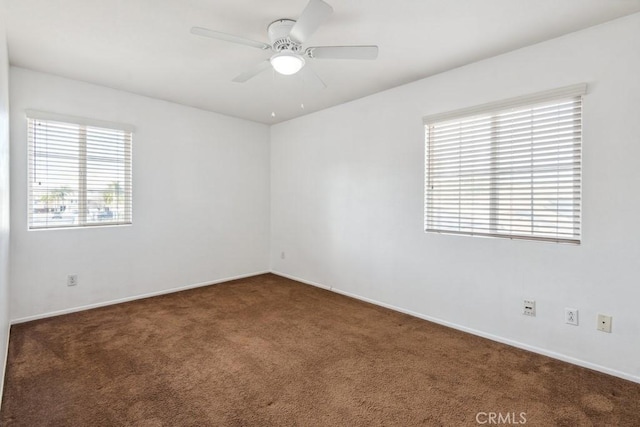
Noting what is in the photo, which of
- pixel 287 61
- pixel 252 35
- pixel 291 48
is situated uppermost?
pixel 252 35

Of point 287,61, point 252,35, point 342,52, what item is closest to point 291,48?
point 287,61

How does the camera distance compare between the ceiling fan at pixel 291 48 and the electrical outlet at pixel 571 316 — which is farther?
the electrical outlet at pixel 571 316

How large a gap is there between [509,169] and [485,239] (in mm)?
642

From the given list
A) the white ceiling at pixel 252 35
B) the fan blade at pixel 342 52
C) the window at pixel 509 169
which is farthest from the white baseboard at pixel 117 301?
the fan blade at pixel 342 52

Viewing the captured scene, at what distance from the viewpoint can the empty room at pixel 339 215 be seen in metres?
2.00

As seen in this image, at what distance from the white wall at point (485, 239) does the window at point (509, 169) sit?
3.4 inches

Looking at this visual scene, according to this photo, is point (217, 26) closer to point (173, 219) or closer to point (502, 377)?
point (173, 219)

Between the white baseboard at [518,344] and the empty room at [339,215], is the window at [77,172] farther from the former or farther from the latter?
the white baseboard at [518,344]

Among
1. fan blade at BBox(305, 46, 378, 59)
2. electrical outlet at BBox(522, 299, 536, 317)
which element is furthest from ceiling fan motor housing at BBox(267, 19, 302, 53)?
electrical outlet at BBox(522, 299, 536, 317)

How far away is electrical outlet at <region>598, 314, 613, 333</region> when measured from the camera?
220cm

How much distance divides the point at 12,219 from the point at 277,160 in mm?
3199

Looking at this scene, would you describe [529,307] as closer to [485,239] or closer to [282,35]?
[485,239]

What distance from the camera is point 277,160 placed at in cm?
504

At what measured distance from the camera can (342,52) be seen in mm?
2111
